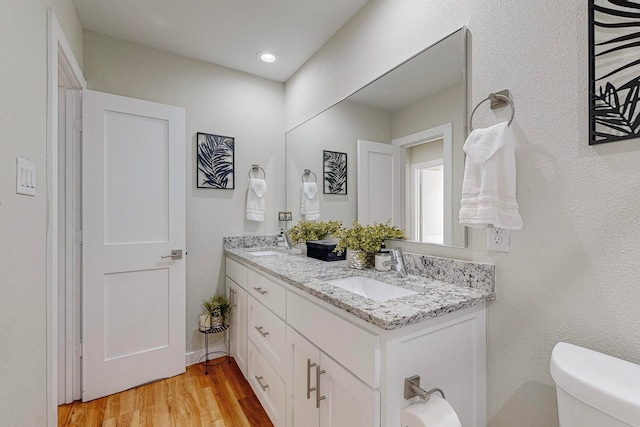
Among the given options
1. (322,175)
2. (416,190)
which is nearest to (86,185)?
(322,175)

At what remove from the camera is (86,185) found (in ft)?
6.30

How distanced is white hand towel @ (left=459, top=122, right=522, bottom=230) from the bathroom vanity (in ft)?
0.98

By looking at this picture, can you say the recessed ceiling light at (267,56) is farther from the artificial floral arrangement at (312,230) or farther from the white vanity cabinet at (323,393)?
the white vanity cabinet at (323,393)

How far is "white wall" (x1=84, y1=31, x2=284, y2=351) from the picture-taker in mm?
2180

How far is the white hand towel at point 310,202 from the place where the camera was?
2336 mm

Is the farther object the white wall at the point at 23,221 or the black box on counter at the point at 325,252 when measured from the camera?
the black box on counter at the point at 325,252

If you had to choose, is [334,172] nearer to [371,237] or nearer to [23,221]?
[371,237]

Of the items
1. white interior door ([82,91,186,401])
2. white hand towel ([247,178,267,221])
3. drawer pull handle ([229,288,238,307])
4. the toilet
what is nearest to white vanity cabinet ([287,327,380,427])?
the toilet

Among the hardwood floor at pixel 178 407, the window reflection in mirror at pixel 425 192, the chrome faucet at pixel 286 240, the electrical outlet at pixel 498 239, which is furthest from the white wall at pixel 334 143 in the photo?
the hardwood floor at pixel 178 407

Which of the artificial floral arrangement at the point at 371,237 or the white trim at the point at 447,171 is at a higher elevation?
the white trim at the point at 447,171

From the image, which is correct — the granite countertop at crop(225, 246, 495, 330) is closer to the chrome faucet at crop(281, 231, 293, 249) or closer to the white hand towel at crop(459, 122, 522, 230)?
the white hand towel at crop(459, 122, 522, 230)

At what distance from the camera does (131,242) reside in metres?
2.06

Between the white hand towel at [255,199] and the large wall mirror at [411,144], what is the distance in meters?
0.79

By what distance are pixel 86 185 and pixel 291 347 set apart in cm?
169
